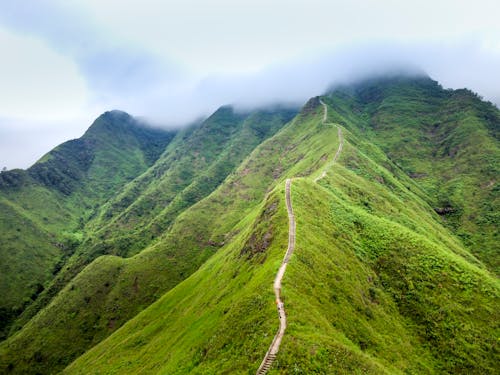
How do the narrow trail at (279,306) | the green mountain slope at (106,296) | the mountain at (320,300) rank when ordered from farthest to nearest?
the green mountain slope at (106,296) → the mountain at (320,300) → the narrow trail at (279,306)

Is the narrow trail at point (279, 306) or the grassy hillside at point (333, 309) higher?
the narrow trail at point (279, 306)

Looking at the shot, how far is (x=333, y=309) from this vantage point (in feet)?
155

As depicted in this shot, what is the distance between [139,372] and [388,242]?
218 feet

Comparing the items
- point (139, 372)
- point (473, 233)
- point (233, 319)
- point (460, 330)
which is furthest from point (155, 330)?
point (473, 233)

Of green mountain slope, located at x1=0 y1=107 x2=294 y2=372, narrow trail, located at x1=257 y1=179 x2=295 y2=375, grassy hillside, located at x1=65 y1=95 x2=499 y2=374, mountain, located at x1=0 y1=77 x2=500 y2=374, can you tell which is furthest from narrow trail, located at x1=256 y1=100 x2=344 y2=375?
green mountain slope, located at x1=0 y1=107 x2=294 y2=372

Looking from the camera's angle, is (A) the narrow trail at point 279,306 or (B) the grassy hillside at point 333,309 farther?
(B) the grassy hillside at point 333,309

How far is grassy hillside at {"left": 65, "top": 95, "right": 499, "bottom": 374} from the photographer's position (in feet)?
128

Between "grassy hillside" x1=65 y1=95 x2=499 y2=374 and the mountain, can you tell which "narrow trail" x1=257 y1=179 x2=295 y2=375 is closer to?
the mountain

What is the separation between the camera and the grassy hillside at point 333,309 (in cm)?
3897

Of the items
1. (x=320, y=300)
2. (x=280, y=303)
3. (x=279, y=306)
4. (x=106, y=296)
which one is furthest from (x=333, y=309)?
(x=106, y=296)

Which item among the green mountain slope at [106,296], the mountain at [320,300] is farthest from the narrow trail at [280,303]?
the green mountain slope at [106,296]

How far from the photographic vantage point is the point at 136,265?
6373 inches

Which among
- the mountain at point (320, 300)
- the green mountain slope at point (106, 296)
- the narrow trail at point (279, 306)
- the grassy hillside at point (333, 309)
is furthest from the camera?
the green mountain slope at point (106, 296)

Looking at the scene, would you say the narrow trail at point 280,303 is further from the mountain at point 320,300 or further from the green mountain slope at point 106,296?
the green mountain slope at point 106,296
